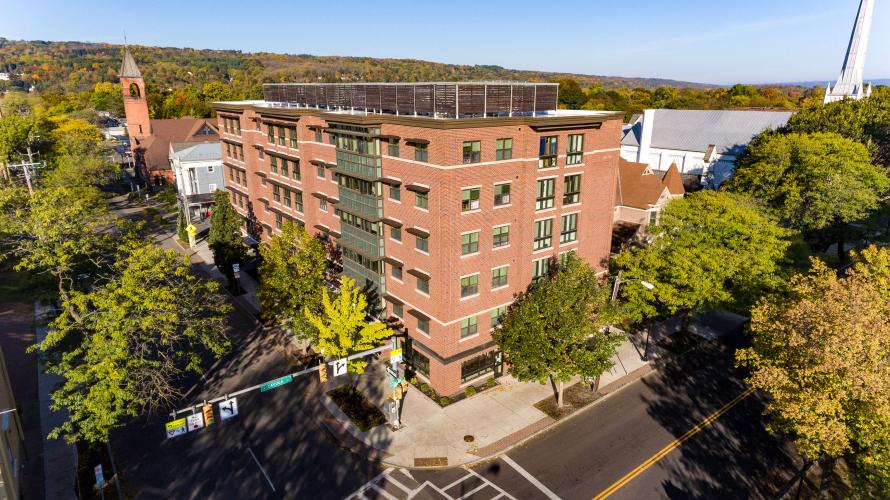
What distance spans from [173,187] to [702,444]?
98.6m

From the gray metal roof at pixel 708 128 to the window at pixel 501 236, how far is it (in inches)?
2796

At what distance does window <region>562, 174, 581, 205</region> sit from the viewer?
36.0 metres

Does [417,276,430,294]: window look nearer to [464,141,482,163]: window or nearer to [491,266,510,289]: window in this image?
[491,266,510,289]: window

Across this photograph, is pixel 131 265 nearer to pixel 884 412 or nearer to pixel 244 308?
pixel 244 308

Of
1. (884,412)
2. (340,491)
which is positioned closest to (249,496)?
(340,491)

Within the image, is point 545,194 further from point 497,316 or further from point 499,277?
point 497,316

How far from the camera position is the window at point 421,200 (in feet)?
102

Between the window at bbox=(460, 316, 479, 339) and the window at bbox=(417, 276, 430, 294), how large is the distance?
10.4 ft

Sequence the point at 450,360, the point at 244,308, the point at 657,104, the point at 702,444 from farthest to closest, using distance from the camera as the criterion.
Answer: the point at 657,104 → the point at 244,308 → the point at 450,360 → the point at 702,444

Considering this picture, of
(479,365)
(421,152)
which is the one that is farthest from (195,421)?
(421,152)

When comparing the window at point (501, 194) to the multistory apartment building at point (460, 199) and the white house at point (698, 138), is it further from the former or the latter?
the white house at point (698, 138)

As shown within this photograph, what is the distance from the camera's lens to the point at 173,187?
95.9m

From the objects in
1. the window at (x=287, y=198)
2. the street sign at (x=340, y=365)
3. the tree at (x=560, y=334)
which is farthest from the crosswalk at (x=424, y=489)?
the window at (x=287, y=198)

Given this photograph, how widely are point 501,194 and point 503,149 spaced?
2.91 m
